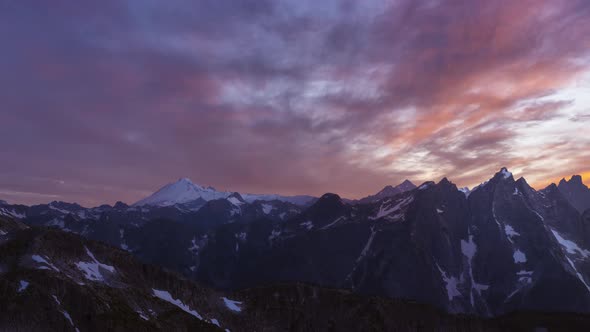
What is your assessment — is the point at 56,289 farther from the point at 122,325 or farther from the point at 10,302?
the point at 122,325

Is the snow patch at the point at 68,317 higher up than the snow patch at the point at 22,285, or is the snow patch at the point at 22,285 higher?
the snow patch at the point at 22,285

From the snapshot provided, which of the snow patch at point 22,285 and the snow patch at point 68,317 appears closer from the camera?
the snow patch at point 68,317

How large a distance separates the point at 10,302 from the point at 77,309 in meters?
23.6

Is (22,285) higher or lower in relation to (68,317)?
higher

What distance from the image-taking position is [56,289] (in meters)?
→ 200

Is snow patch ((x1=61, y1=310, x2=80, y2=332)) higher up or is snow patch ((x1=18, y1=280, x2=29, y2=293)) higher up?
snow patch ((x1=18, y1=280, x2=29, y2=293))

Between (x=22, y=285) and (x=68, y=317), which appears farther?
(x=22, y=285)

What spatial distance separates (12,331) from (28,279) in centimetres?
2434

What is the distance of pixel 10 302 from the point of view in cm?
18675

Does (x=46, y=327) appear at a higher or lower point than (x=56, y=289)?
lower

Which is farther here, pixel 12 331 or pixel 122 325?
pixel 122 325

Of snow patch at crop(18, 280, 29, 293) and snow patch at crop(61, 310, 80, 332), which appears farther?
snow patch at crop(18, 280, 29, 293)

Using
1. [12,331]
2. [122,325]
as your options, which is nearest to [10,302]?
[12,331]

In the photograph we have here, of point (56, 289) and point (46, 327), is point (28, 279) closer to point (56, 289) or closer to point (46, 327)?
point (56, 289)
